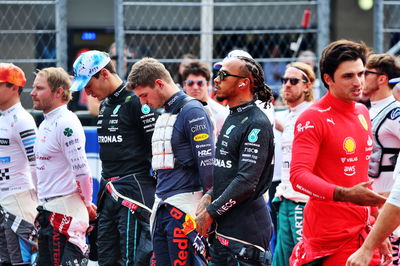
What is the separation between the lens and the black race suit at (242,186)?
15.3 ft

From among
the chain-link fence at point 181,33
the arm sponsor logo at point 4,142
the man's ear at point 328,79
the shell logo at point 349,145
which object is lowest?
the arm sponsor logo at point 4,142

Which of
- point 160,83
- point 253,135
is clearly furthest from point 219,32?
point 253,135

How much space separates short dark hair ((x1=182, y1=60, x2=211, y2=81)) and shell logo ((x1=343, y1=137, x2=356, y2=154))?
11.5 feet

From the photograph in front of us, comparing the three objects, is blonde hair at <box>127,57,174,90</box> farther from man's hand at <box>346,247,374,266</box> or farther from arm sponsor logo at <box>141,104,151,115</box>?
man's hand at <box>346,247,374,266</box>

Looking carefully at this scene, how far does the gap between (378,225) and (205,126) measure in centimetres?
212

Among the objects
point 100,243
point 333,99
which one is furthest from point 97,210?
point 333,99

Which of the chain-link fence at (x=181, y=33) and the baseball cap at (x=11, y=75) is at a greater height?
the chain-link fence at (x=181, y=33)

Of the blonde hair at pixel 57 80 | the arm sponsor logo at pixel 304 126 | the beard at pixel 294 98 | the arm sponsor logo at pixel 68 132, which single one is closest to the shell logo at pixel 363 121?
the arm sponsor logo at pixel 304 126

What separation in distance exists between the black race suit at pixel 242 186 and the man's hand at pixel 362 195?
72 centimetres

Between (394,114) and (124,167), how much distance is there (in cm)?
217

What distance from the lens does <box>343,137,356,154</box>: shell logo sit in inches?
173

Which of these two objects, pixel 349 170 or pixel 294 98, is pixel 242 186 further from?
pixel 294 98

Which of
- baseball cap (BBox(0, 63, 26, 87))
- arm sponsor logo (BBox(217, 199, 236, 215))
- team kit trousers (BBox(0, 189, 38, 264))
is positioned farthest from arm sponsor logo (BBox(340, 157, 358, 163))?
baseball cap (BBox(0, 63, 26, 87))

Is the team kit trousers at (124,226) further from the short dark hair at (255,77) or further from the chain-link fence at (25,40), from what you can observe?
the chain-link fence at (25,40)
